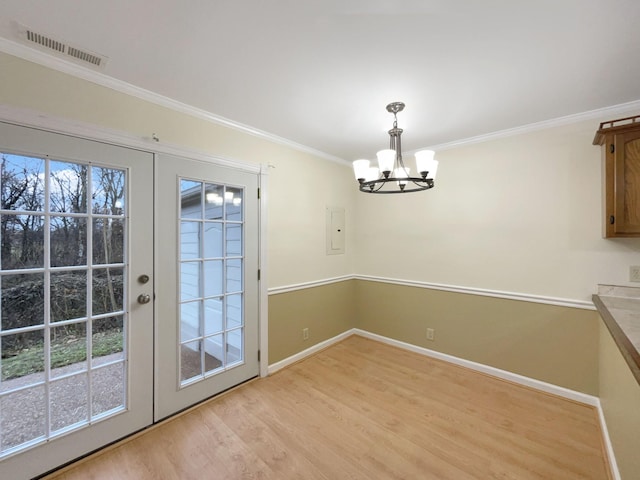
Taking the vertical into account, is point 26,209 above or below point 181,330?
above

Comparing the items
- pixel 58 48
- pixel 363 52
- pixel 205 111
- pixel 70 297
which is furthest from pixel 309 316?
pixel 58 48

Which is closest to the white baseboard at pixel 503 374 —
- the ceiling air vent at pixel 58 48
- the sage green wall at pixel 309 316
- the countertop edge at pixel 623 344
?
the sage green wall at pixel 309 316

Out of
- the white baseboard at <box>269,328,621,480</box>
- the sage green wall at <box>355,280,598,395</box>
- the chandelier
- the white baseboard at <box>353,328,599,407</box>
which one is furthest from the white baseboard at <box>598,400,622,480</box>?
the chandelier

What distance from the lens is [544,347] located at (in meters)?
2.47

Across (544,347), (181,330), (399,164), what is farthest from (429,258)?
(181,330)

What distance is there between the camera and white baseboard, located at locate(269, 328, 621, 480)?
6.19ft

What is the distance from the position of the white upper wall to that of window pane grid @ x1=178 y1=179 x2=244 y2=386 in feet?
6.56

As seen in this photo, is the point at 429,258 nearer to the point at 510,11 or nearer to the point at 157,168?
the point at 510,11

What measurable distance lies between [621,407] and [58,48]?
377 cm

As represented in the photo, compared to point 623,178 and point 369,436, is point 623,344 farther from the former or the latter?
point 369,436

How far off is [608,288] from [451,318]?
4.24ft

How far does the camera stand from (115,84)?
1817 mm

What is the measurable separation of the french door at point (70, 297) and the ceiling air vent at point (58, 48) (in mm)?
457

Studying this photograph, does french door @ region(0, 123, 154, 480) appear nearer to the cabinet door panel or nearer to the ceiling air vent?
the ceiling air vent
